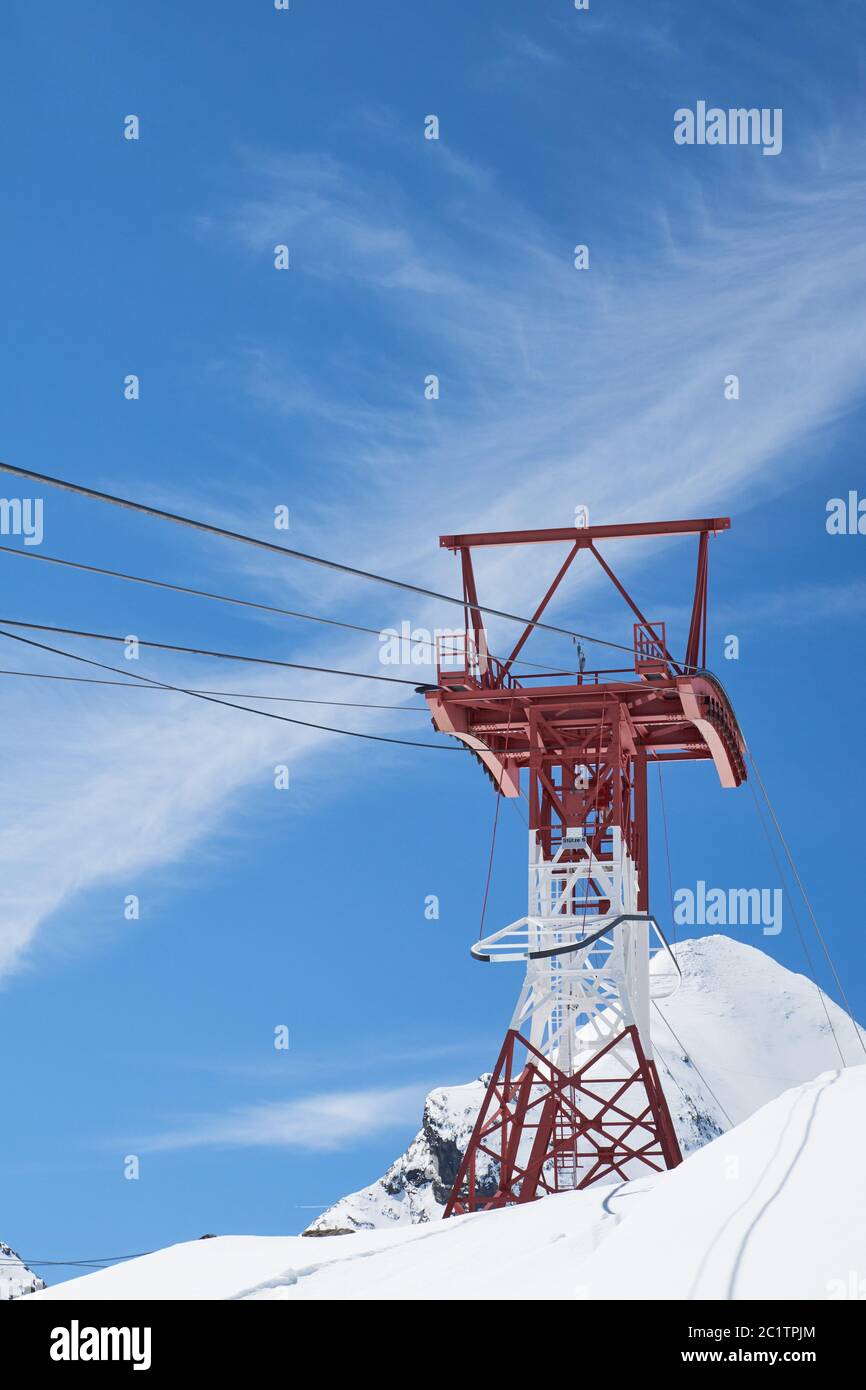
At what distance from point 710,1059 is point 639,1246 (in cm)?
10629

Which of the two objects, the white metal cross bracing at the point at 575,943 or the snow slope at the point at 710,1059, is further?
the snow slope at the point at 710,1059

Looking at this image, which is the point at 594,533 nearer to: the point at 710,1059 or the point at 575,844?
the point at 575,844

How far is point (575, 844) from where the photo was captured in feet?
114

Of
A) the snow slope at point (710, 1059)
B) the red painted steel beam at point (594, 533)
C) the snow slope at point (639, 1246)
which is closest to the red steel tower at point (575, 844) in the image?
the red painted steel beam at point (594, 533)

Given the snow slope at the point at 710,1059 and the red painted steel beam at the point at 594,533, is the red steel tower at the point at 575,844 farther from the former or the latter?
the snow slope at the point at 710,1059

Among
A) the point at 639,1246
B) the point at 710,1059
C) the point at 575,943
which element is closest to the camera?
the point at 639,1246

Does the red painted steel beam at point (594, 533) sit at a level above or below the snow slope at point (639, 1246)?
above

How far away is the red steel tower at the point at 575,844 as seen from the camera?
33.3 m

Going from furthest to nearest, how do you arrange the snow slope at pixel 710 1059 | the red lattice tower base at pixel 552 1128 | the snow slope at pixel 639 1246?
the snow slope at pixel 710 1059 < the red lattice tower base at pixel 552 1128 < the snow slope at pixel 639 1246

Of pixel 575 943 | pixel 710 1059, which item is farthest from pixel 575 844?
pixel 710 1059

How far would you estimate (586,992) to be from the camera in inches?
1337

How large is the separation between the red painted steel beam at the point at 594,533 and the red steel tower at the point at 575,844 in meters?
0.03

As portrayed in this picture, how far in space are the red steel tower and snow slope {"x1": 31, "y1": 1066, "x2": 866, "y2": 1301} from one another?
13003 mm

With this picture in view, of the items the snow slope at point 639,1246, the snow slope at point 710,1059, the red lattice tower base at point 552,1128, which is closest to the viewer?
the snow slope at point 639,1246
